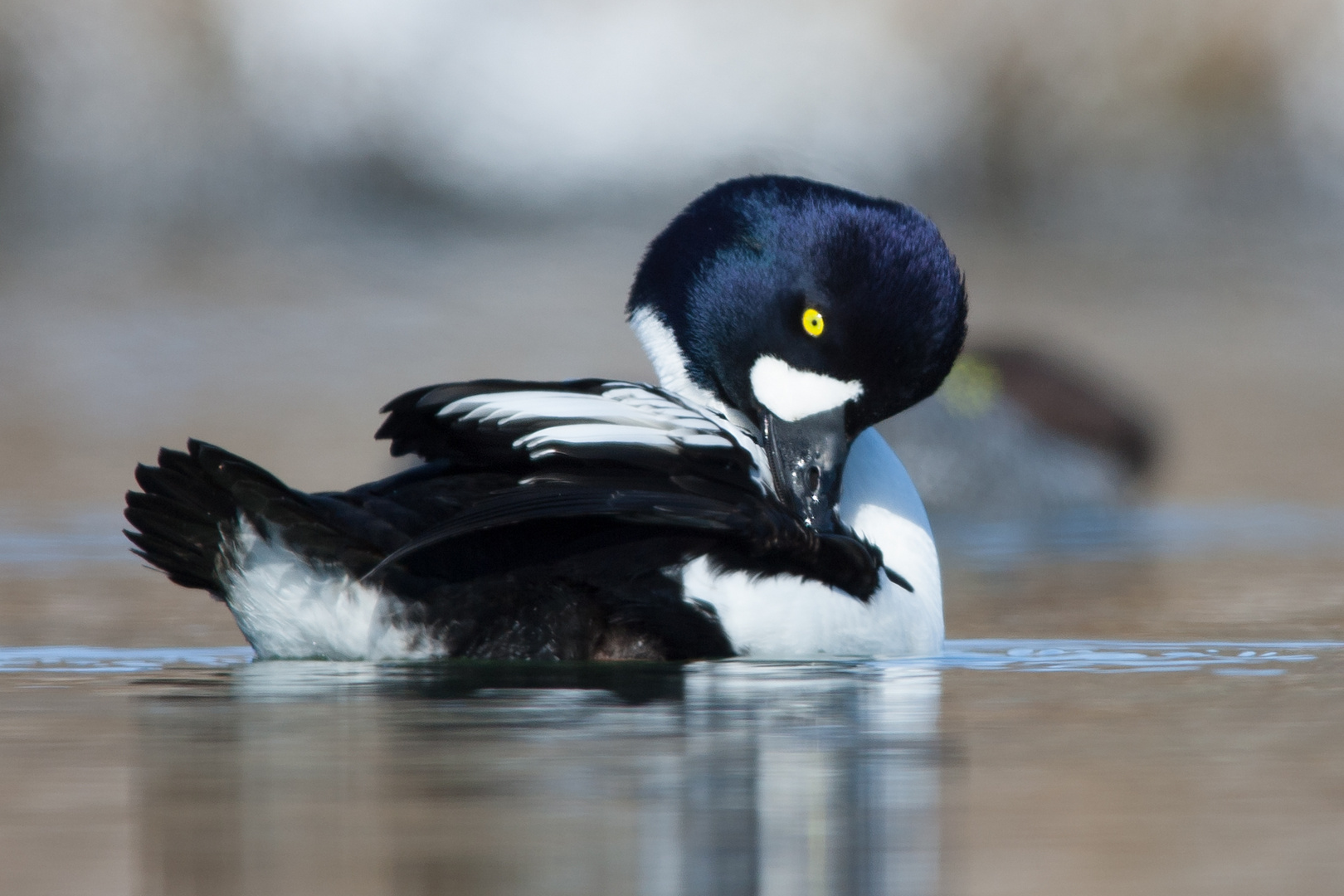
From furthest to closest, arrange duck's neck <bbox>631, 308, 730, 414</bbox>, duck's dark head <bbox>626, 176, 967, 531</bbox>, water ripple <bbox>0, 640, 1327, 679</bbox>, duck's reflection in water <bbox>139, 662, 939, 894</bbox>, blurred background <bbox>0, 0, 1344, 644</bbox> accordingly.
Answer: blurred background <bbox>0, 0, 1344, 644</bbox>, duck's neck <bbox>631, 308, 730, 414</bbox>, duck's dark head <bbox>626, 176, 967, 531</bbox>, water ripple <bbox>0, 640, 1327, 679</bbox>, duck's reflection in water <bbox>139, 662, 939, 894</bbox>

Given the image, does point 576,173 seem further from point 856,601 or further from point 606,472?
point 606,472

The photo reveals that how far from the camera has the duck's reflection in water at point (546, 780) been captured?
2883 millimetres

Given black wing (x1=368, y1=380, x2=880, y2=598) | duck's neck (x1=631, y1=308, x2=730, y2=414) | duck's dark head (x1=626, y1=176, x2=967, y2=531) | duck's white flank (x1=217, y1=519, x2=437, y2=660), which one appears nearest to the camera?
black wing (x1=368, y1=380, x2=880, y2=598)

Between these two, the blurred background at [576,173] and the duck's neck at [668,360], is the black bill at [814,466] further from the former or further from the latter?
the blurred background at [576,173]

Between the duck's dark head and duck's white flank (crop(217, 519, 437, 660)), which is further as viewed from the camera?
the duck's dark head

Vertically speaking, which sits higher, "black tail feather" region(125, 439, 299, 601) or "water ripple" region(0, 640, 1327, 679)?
"black tail feather" region(125, 439, 299, 601)

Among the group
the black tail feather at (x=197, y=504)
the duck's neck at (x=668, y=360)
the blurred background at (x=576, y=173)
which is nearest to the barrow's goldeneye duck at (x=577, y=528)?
the black tail feather at (x=197, y=504)

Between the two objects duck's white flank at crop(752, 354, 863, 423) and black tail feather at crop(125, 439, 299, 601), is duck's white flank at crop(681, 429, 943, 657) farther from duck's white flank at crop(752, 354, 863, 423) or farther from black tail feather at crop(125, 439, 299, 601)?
black tail feather at crop(125, 439, 299, 601)

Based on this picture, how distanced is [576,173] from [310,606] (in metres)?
17.3

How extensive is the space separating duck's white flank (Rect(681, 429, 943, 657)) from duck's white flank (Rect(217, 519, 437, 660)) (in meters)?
0.60

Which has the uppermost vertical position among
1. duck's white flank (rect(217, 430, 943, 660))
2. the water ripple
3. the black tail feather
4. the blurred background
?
the blurred background

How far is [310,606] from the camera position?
4445 mm

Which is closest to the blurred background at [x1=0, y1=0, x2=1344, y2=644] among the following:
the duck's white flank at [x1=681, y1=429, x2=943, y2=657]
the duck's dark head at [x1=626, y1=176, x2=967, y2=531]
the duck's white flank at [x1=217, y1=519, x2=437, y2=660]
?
the duck's dark head at [x1=626, y1=176, x2=967, y2=531]

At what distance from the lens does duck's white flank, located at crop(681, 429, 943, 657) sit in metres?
4.42
